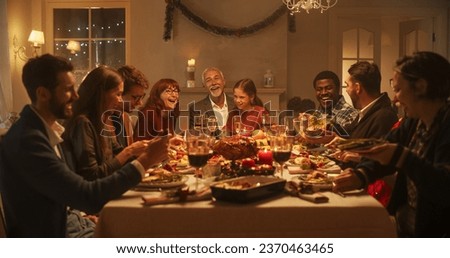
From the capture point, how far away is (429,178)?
51.5 inches

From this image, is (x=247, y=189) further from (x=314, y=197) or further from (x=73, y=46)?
(x=73, y=46)

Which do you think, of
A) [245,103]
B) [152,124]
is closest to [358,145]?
[152,124]

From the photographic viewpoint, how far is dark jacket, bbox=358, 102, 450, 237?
1.31 metres

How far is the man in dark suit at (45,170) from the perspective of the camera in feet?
4.16

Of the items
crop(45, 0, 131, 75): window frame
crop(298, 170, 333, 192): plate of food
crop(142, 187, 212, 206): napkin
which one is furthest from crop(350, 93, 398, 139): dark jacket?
crop(45, 0, 131, 75): window frame

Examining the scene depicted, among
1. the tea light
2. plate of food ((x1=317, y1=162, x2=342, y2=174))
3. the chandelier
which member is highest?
the chandelier

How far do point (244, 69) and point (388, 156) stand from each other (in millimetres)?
3380

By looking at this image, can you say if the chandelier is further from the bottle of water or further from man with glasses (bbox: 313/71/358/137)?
the bottle of water

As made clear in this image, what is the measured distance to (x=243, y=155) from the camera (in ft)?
5.57

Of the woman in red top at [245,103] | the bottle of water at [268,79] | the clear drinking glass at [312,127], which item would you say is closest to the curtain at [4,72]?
the woman in red top at [245,103]

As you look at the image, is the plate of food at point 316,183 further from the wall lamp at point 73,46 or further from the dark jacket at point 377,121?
the wall lamp at point 73,46

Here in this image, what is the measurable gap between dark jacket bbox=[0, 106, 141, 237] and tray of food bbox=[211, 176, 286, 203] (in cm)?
22

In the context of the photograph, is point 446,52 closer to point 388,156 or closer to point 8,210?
point 388,156

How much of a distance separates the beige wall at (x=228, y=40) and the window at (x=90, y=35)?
0.78 feet
